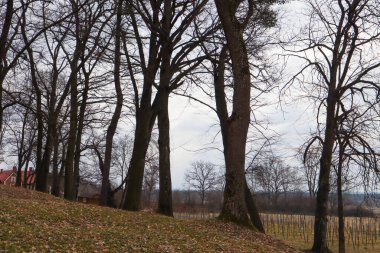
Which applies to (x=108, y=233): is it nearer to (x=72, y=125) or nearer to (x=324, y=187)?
(x=324, y=187)

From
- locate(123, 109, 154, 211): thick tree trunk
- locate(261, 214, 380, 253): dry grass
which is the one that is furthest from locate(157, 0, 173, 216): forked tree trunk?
locate(261, 214, 380, 253): dry grass

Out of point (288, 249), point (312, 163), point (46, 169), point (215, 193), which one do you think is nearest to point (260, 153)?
point (312, 163)

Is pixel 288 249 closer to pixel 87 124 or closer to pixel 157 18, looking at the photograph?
pixel 157 18

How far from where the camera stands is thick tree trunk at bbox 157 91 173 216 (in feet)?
54.4

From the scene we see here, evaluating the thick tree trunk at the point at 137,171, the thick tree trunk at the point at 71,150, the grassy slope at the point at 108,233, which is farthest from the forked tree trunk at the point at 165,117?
the thick tree trunk at the point at 71,150

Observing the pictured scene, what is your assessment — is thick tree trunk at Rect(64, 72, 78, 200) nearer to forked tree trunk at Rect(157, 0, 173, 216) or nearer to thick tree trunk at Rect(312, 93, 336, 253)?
forked tree trunk at Rect(157, 0, 173, 216)

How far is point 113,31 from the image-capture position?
1838cm

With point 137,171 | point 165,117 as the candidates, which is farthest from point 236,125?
point 165,117

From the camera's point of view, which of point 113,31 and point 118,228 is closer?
point 118,228

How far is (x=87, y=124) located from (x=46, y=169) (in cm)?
436

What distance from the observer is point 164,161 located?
56.2 ft

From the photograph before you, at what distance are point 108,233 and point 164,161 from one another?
8444 millimetres

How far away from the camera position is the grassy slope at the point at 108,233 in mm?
7375

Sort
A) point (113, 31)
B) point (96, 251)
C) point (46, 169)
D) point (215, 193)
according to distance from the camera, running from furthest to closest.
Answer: point (215, 193)
point (46, 169)
point (113, 31)
point (96, 251)
